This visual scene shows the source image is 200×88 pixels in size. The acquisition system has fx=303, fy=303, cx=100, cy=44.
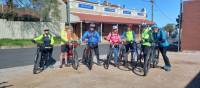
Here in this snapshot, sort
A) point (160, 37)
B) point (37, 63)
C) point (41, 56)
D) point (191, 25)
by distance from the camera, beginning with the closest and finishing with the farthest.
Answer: point (37, 63), point (160, 37), point (41, 56), point (191, 25)

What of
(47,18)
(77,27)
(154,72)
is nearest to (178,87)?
(154,72)

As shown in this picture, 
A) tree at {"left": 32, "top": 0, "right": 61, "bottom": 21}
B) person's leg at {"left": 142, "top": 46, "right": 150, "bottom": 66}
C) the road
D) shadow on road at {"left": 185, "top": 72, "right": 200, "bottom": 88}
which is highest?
tree at {"left": 32, "top": 0, "right": 61, "bottom": 21}

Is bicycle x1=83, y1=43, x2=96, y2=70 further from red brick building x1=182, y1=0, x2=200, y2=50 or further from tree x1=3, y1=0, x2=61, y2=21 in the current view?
tree x1=3, y1=0, x2=61, y2=21

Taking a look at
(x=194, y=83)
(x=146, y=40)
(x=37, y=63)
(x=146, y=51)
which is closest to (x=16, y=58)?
(x=37, y=63)

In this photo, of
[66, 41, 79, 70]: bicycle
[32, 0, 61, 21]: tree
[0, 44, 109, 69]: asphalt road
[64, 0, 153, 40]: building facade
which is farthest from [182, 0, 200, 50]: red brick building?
[64, 0, 153, 40]: building facade

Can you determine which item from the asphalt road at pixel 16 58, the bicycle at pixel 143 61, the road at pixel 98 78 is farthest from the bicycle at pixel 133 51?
the asphalt road at pixel 16 58

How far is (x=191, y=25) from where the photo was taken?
18.7 metres

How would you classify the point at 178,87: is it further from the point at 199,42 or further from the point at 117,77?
the point at 199,42

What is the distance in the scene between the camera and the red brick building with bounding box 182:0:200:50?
18406 mm

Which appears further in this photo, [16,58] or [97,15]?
[97,15]

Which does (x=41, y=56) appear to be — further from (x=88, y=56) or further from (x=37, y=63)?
(x=88, y=56)

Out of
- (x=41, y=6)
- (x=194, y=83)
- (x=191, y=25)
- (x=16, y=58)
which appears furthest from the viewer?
(x=41, y=6)

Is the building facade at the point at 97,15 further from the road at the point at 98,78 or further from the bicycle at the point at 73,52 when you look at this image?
the road at the point at 98,78

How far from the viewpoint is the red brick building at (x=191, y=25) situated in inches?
725
